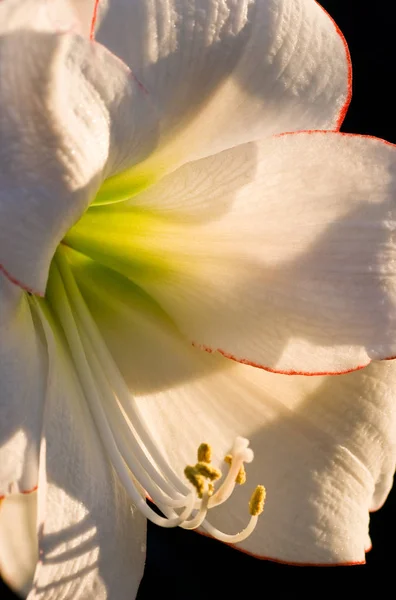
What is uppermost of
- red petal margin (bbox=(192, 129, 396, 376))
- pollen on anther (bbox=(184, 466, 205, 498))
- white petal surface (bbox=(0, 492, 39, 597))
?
red petal margin (bbox=(192, 129, 396, 376))

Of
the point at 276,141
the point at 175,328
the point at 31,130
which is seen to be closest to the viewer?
the point at 31,130

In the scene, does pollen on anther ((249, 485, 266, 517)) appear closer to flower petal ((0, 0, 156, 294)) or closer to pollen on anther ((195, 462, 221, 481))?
pollen on anther ((195, 462, 221, 481))

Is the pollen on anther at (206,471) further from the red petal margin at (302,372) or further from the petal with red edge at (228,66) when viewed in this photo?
the petal with red edge at (228,66)

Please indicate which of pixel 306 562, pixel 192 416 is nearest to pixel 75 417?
pixel 192 416

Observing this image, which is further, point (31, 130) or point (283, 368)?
point (283, 368)

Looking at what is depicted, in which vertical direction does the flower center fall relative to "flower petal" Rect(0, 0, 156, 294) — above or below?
below

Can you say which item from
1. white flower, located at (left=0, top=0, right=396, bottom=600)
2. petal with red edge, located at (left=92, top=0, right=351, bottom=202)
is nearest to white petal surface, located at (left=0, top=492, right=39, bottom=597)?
white flower, located at (left=0, top=0, right=396, bottom=600)

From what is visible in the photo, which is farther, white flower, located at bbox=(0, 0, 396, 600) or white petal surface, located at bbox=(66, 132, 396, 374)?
white petal surface, located at bbox=(66, 132, 396, 374)

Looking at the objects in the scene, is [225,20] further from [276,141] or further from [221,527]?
[221,527]

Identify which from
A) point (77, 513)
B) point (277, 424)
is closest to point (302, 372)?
point (277, 424)
